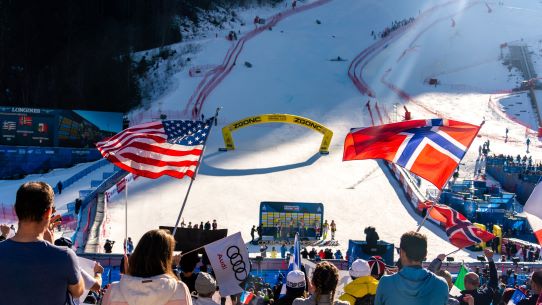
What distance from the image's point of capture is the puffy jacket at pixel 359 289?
5.18 metres

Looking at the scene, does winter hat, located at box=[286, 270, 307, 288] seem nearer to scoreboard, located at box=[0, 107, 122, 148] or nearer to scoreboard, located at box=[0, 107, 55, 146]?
scoreboard, located at box=[0, 107, 122, 148]

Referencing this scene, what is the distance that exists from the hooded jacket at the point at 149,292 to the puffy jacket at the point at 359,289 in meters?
1.75

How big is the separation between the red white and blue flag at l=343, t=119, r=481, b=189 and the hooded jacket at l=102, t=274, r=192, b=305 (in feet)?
17.2

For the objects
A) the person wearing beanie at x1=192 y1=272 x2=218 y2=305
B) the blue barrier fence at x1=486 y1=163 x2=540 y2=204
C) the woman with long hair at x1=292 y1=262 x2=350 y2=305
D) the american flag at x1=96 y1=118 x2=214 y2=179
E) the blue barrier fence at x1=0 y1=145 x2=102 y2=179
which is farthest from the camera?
the blue barrier fence at x1=0 y1=145 x2=102 y2=179

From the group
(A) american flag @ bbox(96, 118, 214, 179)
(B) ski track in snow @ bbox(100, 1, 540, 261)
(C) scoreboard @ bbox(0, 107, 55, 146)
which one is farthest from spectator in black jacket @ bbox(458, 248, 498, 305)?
(C) scoreboard @ bbox(0, 107, 55, 146)

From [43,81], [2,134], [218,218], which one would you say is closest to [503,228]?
[218,218]

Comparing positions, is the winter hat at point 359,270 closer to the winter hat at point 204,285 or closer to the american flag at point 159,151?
the winter hat at point 204,285

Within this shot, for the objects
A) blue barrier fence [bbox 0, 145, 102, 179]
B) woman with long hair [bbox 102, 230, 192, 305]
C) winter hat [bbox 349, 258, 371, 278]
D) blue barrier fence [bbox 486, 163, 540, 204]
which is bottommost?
winter hat [bbox 349, 258, 371, 278]

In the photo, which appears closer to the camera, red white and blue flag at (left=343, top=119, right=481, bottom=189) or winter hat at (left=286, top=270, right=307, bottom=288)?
winter hat at (left=286, top=270, right=307, bottom=288)

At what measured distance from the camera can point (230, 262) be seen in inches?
278

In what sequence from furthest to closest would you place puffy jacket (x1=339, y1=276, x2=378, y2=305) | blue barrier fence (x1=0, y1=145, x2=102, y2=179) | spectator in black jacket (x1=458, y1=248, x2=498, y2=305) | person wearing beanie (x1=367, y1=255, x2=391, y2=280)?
blue barrier fence (x1=0, y1=145, x2=102, y2=179), person wearing beanie (x1=367, y1=255, x2=391, y2=280), spectator in black jacket (x1=458, y1=248, x2=498, y2=305), puffy jacket (x1=339, y1=276, x2=378, y2=305)

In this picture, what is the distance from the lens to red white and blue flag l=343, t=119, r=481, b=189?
28.1 ft

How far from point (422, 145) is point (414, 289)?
4.80m

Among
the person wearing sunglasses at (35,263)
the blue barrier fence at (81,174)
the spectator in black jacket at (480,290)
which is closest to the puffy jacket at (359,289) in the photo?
the spectator in black jacket at (480,290)
